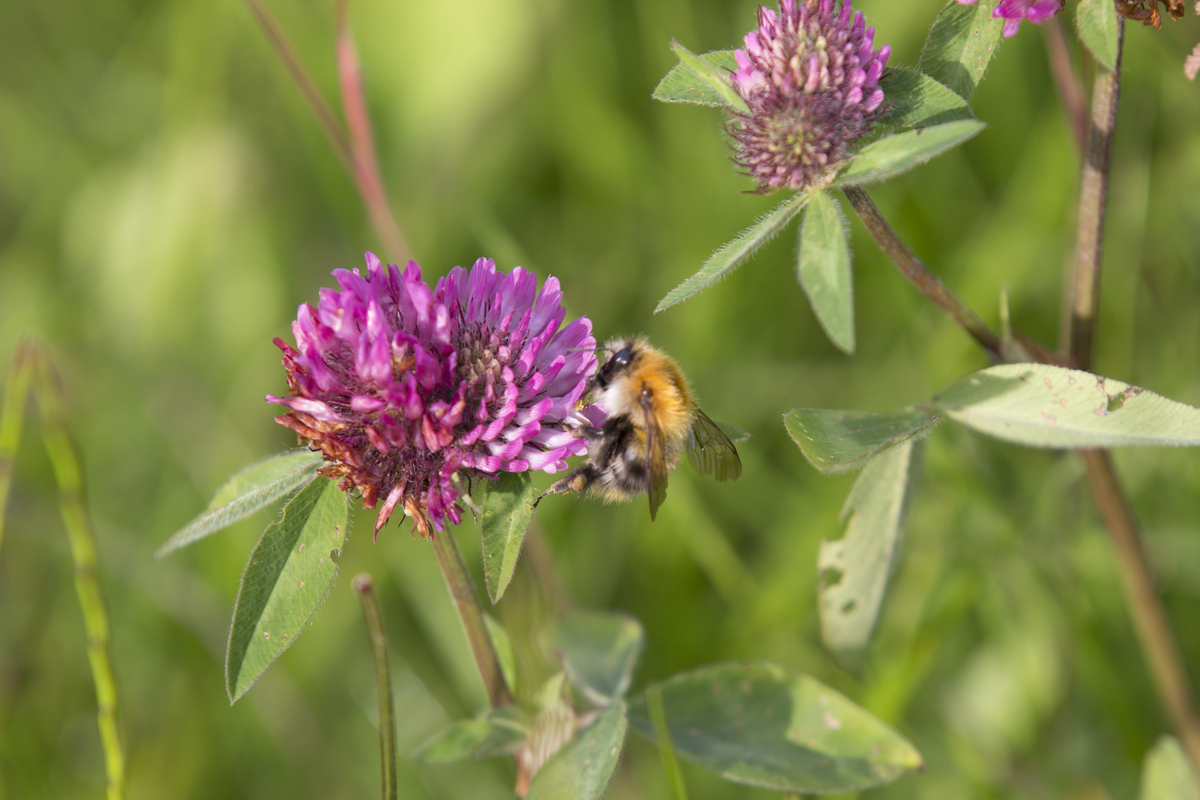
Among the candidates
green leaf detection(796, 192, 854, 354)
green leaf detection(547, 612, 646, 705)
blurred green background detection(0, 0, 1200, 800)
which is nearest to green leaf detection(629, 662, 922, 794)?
green leaf detection(547, 612, 646, 705)

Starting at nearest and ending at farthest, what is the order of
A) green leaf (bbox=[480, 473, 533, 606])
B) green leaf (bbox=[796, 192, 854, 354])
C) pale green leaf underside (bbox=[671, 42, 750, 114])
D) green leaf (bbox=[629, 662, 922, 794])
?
green leaf (bbox=[796, 192, 854, 354]), green leaf (bbox=[480, 473, 533, 606]), pale green leaf underside (bbox=[671, 42, 750, 114]), green leaf (bbox=[629, 662, 922, 794])

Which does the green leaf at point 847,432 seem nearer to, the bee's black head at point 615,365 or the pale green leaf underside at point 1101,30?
the bee's black head at point 615,365

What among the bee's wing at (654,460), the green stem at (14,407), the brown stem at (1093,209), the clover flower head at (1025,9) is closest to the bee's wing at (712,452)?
the bee's wing at (654,460)

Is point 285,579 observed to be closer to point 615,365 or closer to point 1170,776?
point 615,365

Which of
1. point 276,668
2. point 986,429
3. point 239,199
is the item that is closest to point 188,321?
point 239,199

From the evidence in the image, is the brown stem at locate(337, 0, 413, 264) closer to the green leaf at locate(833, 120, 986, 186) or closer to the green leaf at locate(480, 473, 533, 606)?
the green leaf at locate(480, 473, 533, 606)
